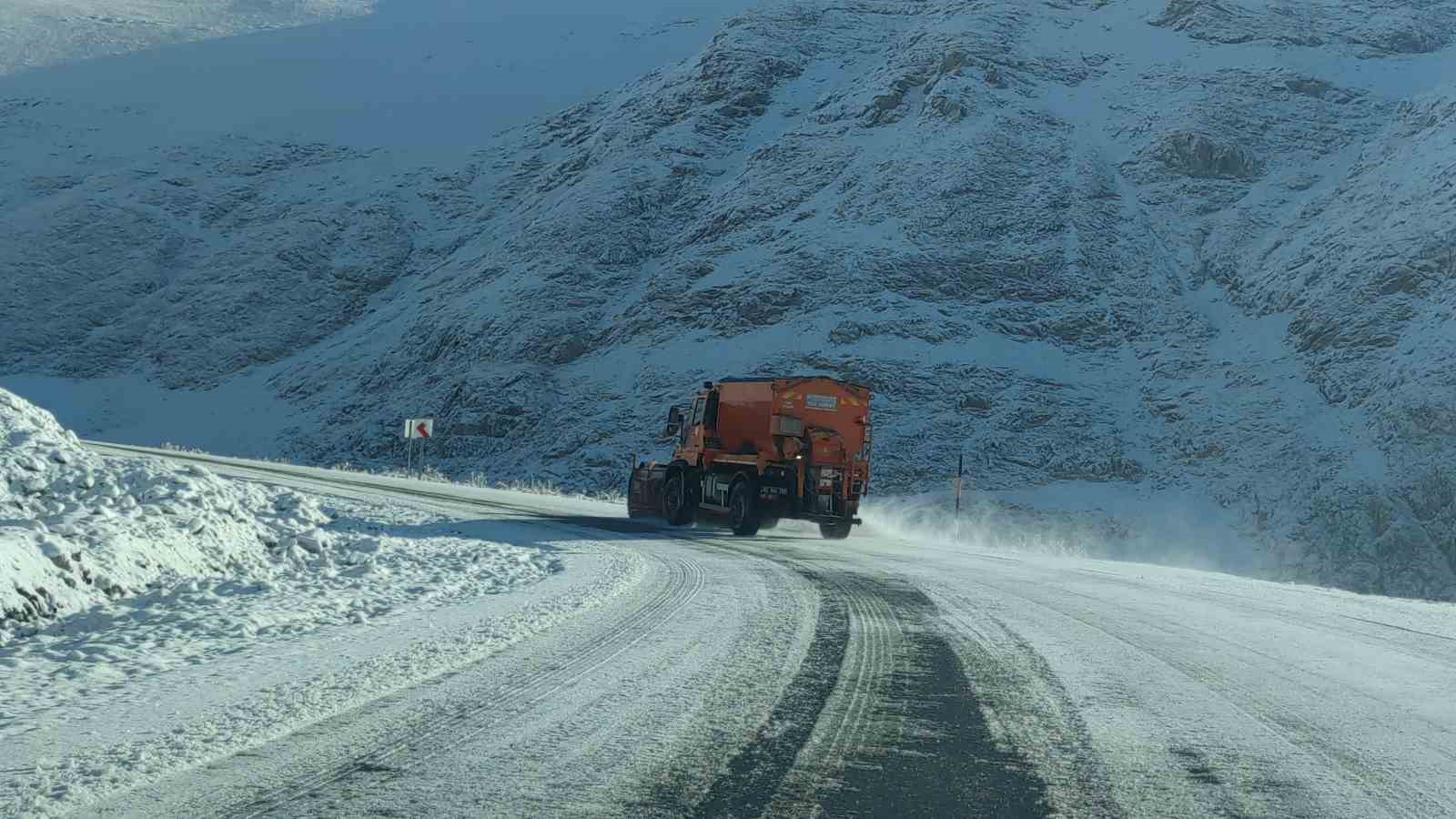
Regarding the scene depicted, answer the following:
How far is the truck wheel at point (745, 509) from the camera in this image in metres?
21.0

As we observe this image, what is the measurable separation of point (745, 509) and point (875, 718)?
49.9 ft

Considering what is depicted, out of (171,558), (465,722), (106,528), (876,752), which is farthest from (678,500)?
(876,752)

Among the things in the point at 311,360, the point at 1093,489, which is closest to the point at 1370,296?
the point at 1093,489

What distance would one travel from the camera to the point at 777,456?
69.7ft

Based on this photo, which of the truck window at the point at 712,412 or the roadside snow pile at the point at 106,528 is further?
the truck window at the point at 712,412

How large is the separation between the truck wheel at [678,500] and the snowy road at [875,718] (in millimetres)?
11073

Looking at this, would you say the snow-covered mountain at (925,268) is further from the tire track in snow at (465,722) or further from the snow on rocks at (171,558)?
the tire track in snow at (465,722)

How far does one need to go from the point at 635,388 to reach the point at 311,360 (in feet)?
68.5

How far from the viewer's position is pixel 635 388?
147 feet

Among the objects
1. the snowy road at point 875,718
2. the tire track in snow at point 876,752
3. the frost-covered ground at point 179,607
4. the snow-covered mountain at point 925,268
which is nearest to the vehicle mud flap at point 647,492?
the frost-covered ground at point 179,607

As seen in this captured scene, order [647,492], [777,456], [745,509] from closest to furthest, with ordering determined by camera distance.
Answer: [745,509] < [777,456] < [647,492]

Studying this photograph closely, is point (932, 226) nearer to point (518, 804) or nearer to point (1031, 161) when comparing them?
point (1031, 161)

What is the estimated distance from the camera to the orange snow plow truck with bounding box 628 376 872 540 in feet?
69.4

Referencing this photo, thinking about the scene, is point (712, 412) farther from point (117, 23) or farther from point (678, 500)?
point (117, 23)
